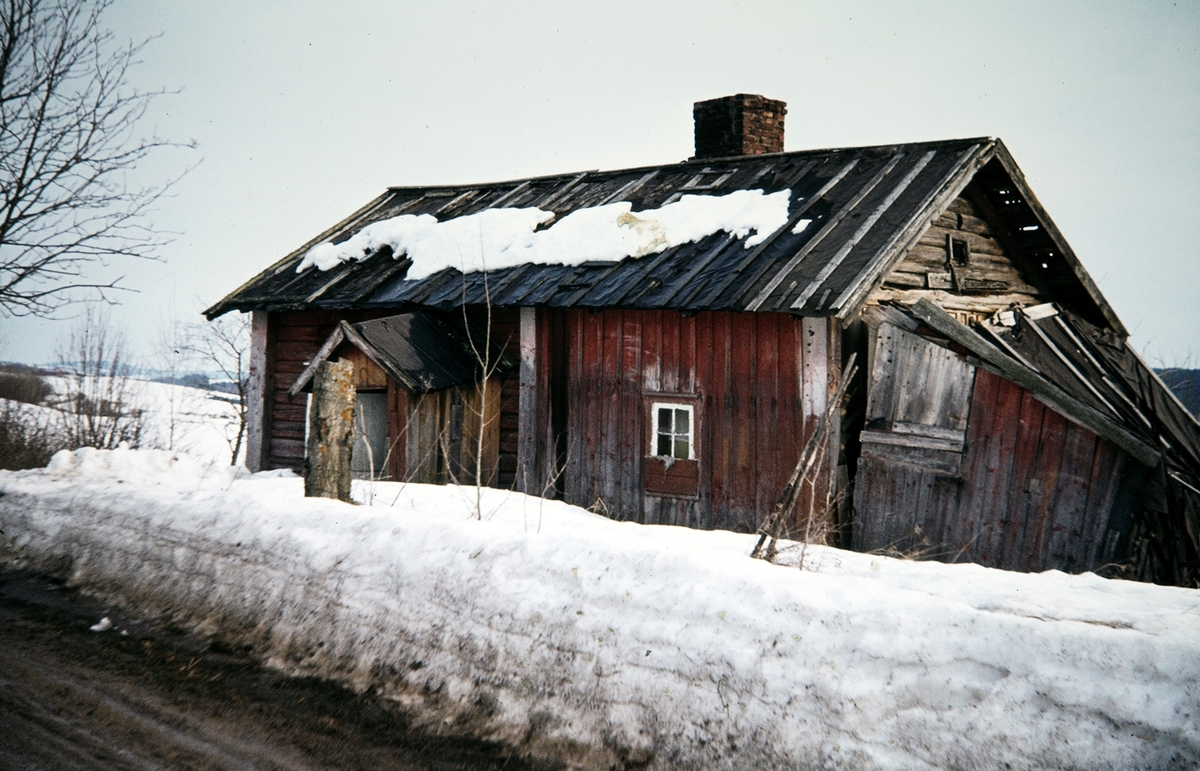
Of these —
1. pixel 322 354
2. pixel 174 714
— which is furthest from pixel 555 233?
pixel 174 714

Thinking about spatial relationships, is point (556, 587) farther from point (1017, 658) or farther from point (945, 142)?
point (945, 142)

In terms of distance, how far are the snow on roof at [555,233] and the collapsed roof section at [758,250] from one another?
0.48 ft

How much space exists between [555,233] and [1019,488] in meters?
6.39

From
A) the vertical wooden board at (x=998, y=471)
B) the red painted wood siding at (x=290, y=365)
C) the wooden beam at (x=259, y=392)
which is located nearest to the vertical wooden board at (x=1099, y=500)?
the vertical wooden board at (x=998, y=471)

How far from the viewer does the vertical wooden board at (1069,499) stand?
6812mm

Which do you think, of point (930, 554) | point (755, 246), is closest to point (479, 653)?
point (930, 554)

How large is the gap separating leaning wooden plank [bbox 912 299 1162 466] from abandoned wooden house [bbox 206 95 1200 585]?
0.03 metres

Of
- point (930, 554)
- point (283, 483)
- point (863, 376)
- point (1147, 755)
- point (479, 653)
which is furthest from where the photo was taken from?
point (863, 376)

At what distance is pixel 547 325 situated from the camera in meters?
9.73

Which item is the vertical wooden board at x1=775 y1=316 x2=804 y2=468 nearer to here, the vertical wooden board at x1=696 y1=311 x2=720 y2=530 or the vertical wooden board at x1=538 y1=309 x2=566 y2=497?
the vertical wooden board at x1=696 y1=311 x2=720 y2=530

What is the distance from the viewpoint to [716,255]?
8875mm

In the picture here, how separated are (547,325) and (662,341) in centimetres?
157

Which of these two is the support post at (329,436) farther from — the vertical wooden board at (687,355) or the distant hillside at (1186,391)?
the distant hillside at (1186,391)

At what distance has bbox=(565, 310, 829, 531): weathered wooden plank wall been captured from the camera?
8.12 meters
